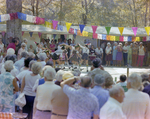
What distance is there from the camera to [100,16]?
1143 inches

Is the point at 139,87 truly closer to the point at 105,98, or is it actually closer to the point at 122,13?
the point at 105,98

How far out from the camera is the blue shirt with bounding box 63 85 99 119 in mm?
2910

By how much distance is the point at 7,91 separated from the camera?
3.96 m

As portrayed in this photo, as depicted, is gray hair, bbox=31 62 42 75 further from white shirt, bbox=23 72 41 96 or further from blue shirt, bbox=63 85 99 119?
blue shirt, bbox=63 85 99 119

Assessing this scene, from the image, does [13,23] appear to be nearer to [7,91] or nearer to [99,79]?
[7,91]

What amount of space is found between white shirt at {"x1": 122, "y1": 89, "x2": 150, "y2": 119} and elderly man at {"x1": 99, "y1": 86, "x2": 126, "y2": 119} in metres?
0.26

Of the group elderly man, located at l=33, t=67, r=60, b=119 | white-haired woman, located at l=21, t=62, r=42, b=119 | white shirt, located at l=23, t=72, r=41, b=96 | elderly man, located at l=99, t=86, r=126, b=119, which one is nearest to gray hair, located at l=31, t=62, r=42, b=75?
white-haired woman, located at l=21, t=62, r=42, b=119

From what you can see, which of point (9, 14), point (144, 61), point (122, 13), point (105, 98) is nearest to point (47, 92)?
point (105, 98)

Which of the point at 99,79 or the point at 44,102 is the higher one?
the point at 99,79

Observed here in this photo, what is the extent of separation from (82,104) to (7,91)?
166cm

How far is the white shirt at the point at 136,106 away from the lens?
3.00 meters

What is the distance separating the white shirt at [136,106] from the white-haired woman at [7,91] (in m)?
2.01

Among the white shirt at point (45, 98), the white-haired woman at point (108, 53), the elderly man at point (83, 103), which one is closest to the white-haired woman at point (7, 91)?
the white shirt at point (45, 98)

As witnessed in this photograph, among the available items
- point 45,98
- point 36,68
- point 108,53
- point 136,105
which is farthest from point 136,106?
point 108,53
